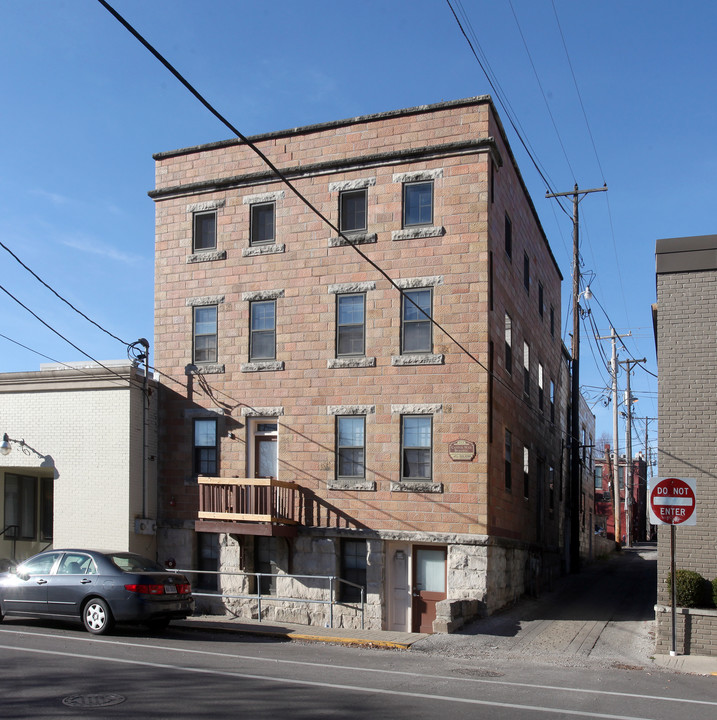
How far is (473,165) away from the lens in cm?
1944

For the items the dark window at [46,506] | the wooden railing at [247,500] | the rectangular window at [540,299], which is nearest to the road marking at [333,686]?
the wooden railing at [247,500]

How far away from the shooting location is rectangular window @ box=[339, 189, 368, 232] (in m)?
20.6

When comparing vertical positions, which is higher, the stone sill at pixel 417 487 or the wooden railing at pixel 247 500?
the stone sill at pixel 417 487

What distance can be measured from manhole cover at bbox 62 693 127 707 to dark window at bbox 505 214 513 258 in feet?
50.5

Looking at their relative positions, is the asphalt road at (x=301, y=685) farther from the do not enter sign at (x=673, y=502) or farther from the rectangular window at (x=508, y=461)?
the rectangular window at (x=508, y=461)

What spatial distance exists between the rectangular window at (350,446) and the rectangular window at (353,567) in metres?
1.61

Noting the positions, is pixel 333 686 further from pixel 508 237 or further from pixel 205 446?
pixel 508 237

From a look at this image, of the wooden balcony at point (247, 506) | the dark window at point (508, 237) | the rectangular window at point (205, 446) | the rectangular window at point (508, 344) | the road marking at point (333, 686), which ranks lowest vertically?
the road marking at point (333, 686)

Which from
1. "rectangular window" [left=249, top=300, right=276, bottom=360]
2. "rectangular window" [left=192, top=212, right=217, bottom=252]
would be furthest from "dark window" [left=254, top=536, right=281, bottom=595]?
"rectangular window" [left=192, top=212, right=217, bottom=252]

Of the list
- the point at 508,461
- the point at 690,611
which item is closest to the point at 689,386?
the point at 690,611

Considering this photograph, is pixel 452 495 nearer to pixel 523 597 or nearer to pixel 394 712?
pixel 523 597

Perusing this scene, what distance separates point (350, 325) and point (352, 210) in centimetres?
288

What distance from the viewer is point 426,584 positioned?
19.1 meters

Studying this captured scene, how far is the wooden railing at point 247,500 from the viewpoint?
19312 mm
